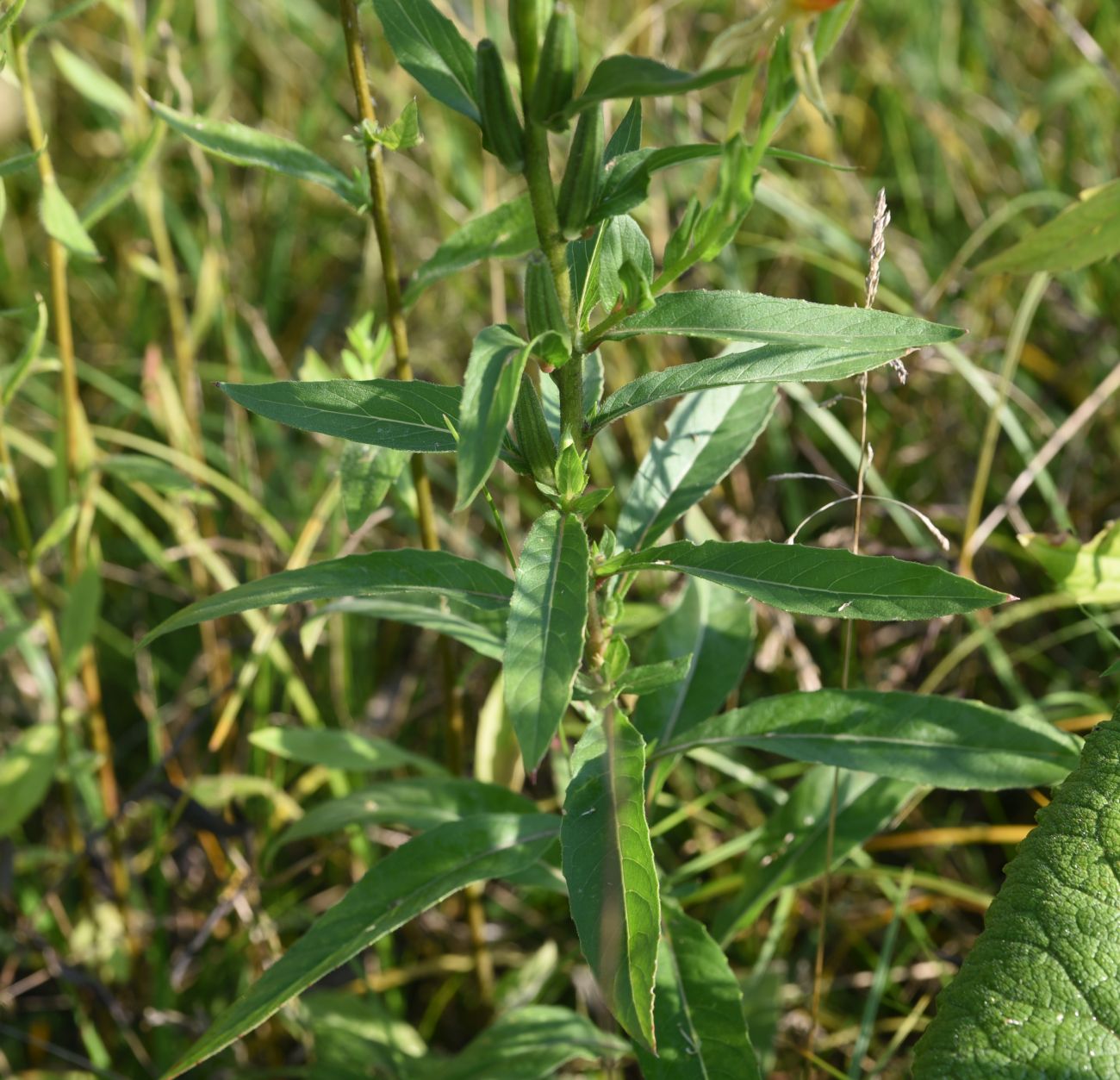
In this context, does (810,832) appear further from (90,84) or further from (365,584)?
(90,84)

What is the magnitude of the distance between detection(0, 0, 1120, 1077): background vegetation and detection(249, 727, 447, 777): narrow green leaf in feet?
0.83

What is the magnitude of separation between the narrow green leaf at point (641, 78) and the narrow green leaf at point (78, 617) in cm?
150

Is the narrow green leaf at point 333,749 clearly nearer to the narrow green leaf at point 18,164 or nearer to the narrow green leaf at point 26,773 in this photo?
the narrow green leaf at point 26,773

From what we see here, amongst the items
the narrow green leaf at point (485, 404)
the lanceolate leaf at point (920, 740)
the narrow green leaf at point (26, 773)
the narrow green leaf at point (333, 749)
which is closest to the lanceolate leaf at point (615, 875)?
the lanceolate leaf at point (920, 740)

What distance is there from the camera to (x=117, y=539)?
10.9 feet

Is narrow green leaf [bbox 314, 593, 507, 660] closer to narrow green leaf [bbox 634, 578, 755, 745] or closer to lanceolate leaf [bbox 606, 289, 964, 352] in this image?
narrow green leaf [bbox 634, 578, 755, 745]

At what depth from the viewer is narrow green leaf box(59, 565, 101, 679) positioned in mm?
2158

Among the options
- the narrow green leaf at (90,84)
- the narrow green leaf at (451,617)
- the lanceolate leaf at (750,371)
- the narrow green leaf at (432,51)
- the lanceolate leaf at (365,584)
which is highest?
the narrow green leaf at (90,84)

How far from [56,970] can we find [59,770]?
1.25ft

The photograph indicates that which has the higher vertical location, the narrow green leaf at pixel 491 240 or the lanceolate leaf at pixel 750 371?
the narrow green leaf at pixel 491 240

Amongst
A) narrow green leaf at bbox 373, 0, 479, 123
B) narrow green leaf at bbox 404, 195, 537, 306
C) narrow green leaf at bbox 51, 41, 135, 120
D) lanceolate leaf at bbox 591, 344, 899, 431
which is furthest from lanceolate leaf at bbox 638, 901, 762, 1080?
narrow green leaf at bbox 51, 41, 135, 120

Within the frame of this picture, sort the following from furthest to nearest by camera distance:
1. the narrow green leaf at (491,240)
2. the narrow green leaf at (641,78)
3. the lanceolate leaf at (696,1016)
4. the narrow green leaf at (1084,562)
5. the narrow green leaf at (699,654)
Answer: the narrow green leaf at (699,654) < the narrow green leaf at (1084,562) < the narrow green leaf at (491,240) < the lanceolate leaf at (696,1016) < the narrow green leaf at (641,78)

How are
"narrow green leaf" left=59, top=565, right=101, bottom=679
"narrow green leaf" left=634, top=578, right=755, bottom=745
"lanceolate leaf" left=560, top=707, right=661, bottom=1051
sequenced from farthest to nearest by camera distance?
"narrow green leaf" left=59, top=565, right=101, bottom=679
"narrow green leaf" left=634, top=578, right=755, bottom=745
"lanceolate leaf" left=560, top=707, right=661, bottom=1051

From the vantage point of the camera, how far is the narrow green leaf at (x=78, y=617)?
216 cm
